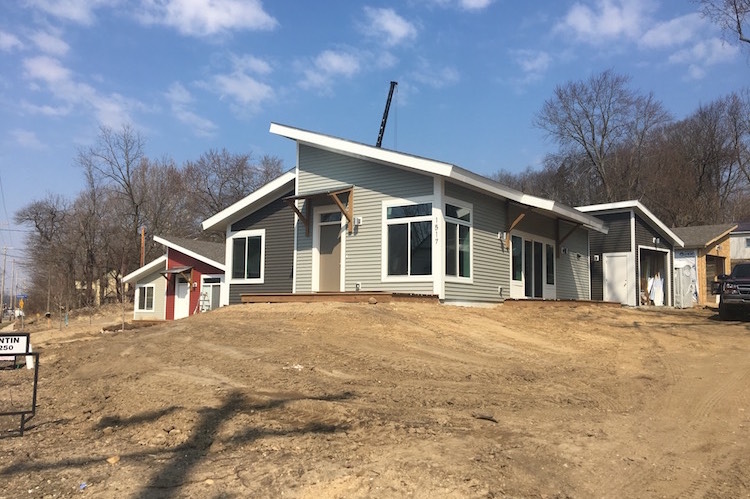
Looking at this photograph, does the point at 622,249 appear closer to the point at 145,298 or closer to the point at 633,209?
the point at 633,209

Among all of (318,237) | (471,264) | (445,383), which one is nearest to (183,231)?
(318,237)

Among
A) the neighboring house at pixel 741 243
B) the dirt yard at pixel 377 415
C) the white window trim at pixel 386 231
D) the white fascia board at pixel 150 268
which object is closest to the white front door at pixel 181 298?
the white fascia board at pixel 150 268

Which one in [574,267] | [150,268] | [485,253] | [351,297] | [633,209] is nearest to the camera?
[351,297]

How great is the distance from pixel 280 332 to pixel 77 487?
5916 millimetres

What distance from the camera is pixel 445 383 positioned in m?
6.87

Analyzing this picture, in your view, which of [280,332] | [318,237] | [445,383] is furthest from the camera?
[318,237]

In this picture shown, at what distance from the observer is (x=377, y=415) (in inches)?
212

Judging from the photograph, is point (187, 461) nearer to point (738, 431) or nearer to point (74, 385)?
point (74, 385)

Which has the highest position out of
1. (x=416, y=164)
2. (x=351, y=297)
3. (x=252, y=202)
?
(x=416, y=164)

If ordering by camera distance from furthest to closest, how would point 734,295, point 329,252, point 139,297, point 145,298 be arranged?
point 139,297 → point 145,298 → point 329,252 → point 734,295

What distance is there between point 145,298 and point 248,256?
583 inches

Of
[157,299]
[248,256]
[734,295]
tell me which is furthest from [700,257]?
[157,299]

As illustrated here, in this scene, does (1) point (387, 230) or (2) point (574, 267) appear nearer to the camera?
(1) point (387, 230)

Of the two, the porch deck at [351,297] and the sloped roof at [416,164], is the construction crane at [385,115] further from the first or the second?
the porch deck at [351,297]
